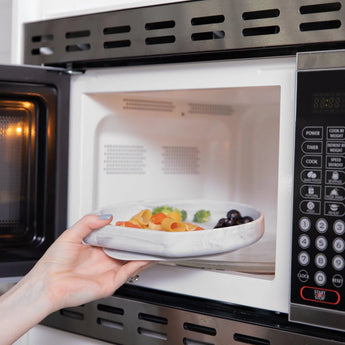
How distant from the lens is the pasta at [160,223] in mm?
948

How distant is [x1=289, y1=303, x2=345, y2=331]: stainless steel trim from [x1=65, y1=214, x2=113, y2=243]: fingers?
1.06ft

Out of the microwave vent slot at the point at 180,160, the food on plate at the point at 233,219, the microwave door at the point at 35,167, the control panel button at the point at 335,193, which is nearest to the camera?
the control panel button at the point at 335,193

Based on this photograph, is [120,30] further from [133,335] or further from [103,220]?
[133,335]

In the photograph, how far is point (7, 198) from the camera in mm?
1141

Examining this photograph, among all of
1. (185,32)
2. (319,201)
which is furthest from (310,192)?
(185,32)

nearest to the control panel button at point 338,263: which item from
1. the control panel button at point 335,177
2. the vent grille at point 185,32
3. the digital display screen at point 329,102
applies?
the control panel button at point 335,177

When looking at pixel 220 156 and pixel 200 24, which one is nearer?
pixel 200 24

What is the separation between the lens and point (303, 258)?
0.85m

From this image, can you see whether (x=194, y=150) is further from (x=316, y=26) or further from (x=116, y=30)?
(x=316, y=26)

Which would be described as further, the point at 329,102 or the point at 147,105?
the point at 147,105

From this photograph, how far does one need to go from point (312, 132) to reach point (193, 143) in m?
0.61

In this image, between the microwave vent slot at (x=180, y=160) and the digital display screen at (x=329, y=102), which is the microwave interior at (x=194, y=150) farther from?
the digital display screen at (x=329, y=102)

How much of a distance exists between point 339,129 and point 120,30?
0.48 metres

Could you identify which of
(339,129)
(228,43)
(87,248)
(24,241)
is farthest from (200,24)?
(24,241)
